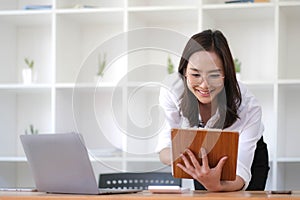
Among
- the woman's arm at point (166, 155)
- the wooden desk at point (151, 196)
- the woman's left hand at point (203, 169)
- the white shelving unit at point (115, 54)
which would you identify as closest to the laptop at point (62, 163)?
the wooden desk at point (151, 196)

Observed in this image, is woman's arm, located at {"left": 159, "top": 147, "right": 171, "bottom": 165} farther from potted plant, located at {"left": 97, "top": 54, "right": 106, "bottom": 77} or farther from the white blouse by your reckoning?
potted plant, located at {"left": 97, "top": 54, "right": 106, "bottom": 77}

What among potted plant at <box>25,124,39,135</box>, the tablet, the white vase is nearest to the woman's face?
the tablet

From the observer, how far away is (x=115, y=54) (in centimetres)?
380

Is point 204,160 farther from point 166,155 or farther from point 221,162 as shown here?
point 166,155

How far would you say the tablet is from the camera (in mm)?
2027

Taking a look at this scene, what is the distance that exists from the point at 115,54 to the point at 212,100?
1557 millimetres

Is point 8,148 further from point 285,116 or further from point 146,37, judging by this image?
point 146,37

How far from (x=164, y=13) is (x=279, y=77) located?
791 mm

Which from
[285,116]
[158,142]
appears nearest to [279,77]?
[285,116]

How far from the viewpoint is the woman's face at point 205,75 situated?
220 cm

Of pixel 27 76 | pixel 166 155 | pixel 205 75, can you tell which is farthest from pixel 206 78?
pixel 27 76

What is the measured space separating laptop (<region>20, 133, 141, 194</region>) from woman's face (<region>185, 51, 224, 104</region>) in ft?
A: 1.47

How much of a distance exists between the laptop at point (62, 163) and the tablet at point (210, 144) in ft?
0.81

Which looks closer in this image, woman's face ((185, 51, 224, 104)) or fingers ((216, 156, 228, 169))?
fingers ((216, 156, 228, 169))
